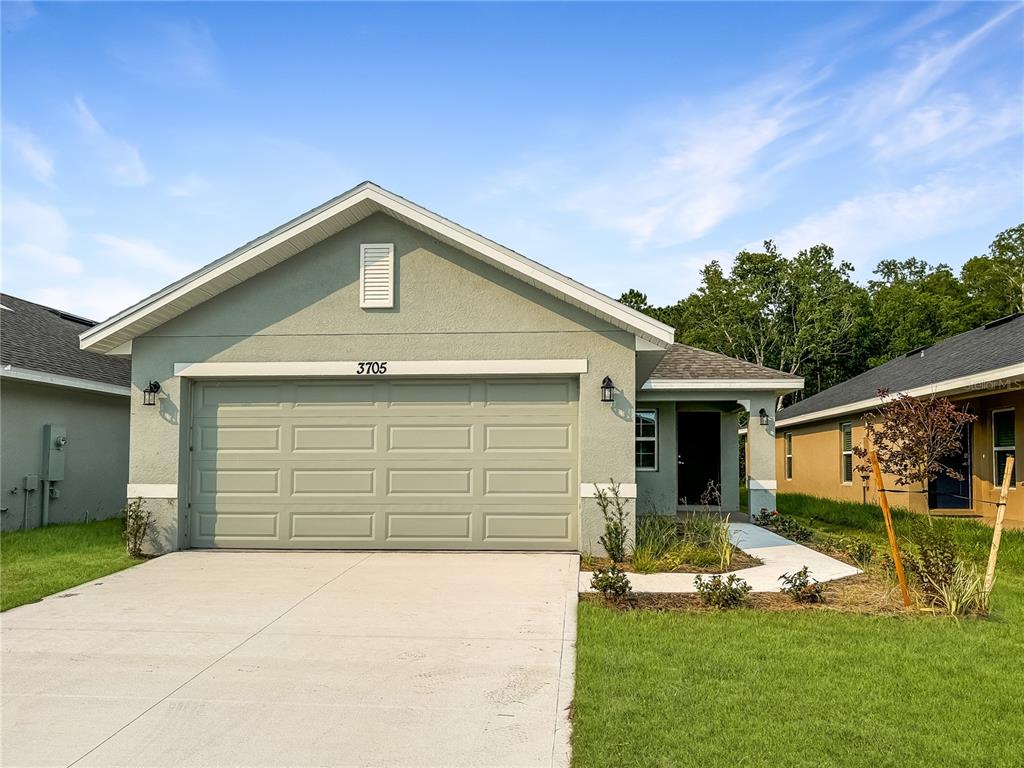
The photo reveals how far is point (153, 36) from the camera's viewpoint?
12266mm

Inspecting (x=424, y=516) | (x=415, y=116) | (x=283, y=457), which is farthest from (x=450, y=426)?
(x=415, y=116)

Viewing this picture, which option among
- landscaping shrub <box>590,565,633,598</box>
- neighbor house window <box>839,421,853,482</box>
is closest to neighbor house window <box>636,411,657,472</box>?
neighbor house window <box>839,421,853,482</box>

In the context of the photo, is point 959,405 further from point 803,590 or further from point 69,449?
point 69,449

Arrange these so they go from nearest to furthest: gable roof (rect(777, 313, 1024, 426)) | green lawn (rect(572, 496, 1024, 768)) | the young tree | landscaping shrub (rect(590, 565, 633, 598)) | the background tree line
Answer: green lawn (rect(572, 496, 1024, 768)) → landscaping shrub (rect(590, 565, 633, 598)) → the young tree → gable roof (rect(777, 313, 1024, 426)) → the background tree line

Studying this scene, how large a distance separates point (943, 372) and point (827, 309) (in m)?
26.5

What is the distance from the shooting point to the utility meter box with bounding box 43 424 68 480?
45.6 feet

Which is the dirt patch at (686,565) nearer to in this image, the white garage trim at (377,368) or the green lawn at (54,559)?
the white garage trim at (377,368)

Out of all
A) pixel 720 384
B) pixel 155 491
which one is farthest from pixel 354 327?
pixel 720 384

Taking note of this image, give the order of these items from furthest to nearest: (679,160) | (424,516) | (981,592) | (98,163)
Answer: (679,160) < (98,163) < (424,516) < (981,592)

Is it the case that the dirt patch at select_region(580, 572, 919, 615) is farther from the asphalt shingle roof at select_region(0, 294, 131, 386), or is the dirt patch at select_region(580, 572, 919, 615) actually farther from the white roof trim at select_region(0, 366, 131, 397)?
the asphalt shingle roof at select_region(0, 294, 131, 386)

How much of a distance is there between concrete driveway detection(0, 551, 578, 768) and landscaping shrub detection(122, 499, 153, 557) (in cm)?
110

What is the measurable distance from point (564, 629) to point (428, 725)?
229 centimetres

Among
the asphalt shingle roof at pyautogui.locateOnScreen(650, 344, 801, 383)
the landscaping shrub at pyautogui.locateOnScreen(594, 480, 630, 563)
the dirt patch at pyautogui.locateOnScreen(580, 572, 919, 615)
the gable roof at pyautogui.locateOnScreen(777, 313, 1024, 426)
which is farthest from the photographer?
the asphalt shingle roof at pyautogui.locateOnScreen(650, 344, 801, 383)

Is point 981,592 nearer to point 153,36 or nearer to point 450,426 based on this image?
point 450,426
